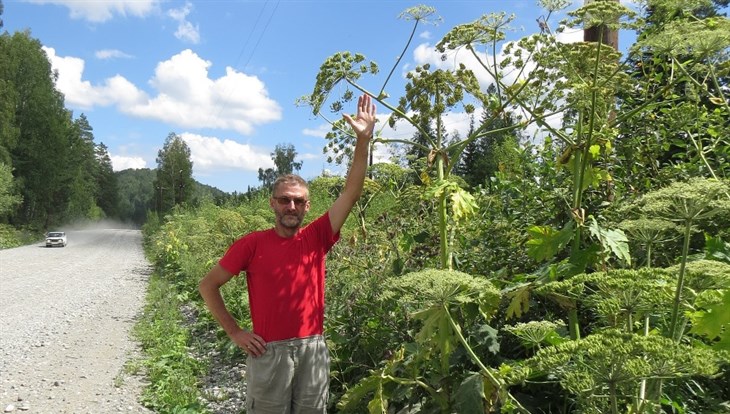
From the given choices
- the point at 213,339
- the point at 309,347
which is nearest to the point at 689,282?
the point at 309,347

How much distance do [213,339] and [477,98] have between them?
21.2ft

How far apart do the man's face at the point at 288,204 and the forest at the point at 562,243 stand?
20.5 inches

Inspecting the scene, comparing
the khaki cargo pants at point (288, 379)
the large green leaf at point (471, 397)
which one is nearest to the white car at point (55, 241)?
the khaki cargo pants at point (288, 379)

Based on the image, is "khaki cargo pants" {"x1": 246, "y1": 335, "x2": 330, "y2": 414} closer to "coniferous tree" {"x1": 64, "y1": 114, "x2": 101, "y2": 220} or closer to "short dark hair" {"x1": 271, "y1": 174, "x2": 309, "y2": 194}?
"short dark hair" {"x1": 271, "y1": 174, "x2": 309, "y2": 194}

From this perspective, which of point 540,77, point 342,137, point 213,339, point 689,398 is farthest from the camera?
point 213,339

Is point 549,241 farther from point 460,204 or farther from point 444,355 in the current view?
point 444,355

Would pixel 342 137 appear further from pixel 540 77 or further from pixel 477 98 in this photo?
pixel 540 77

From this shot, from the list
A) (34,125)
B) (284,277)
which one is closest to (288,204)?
(284,277)

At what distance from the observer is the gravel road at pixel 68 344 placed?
5.92 m

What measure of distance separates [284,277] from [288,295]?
0.35 ft

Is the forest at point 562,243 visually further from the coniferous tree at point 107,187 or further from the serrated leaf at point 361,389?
the coniferous tree at point 107,187

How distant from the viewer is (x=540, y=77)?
2.85m

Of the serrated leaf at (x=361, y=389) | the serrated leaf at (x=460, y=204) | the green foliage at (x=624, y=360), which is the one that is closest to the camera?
the green foliage at (x=624, y=360)

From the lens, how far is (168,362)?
279 inches
